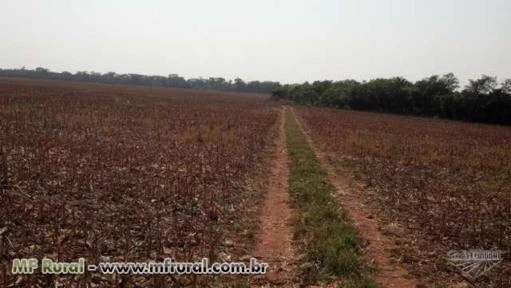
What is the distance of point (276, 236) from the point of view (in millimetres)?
8695

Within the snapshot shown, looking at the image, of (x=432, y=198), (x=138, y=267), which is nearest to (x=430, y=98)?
(x=432, y=198)

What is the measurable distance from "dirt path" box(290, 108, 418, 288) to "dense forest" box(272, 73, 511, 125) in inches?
2277

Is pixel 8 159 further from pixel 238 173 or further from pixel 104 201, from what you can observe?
pixel 238 173

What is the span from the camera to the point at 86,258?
6.54 m

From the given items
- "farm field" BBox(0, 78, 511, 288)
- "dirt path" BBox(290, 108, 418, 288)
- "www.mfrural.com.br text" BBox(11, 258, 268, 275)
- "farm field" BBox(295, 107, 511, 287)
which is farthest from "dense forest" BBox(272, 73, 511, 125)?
"www.mfrural.com.br text" BBox(11, 258, 268, 275)

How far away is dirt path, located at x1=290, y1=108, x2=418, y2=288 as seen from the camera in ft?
22.9

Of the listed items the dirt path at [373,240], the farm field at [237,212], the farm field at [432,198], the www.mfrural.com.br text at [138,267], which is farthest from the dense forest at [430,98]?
the www.mfrural.com.br text at [138,267]

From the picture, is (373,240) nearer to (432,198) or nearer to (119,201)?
(432,198)

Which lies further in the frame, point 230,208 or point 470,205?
point 470,205

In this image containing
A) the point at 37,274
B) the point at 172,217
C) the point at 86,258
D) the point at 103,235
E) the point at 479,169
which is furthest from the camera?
the point at 479,169

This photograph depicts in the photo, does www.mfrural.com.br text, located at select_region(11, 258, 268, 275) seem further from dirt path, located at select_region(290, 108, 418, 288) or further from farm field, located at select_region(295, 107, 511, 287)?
farm field, located at select_region(295, 107, 511, 287)

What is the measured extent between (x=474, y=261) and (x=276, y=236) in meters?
3.63

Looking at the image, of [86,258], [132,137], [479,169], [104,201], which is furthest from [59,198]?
[479,169]

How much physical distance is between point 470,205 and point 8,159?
41.6 feet
